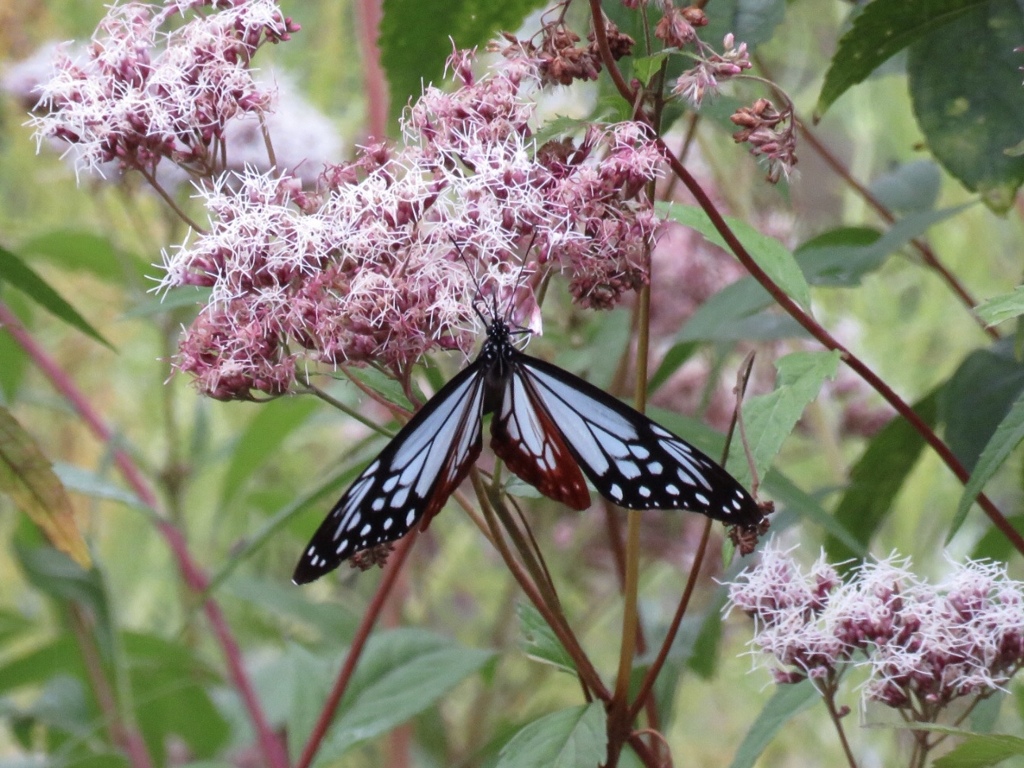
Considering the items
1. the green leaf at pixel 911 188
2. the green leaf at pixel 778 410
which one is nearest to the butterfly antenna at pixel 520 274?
the green leaf at pixel 778 410

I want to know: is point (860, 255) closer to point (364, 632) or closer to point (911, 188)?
point (911, 188)

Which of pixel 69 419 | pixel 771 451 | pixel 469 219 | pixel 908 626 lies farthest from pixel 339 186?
pixel 69 419

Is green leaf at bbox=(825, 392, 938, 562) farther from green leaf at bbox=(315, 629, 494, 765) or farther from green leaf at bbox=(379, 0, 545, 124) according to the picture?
green leaf at bbox=(379, 0, 545, 124)

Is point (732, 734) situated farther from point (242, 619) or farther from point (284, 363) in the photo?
point (284, 363)

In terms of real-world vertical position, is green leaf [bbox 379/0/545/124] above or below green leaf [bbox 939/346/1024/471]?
above

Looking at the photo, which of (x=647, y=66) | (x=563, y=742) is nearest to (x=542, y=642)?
(x=563, y=742)

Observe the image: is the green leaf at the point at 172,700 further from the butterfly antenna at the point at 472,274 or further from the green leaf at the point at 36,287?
the butterfly antenna at the point at 472,274

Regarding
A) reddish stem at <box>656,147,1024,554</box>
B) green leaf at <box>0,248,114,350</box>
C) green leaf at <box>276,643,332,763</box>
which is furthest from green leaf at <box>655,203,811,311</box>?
green leaf at <box>276,643,332,763</box>
